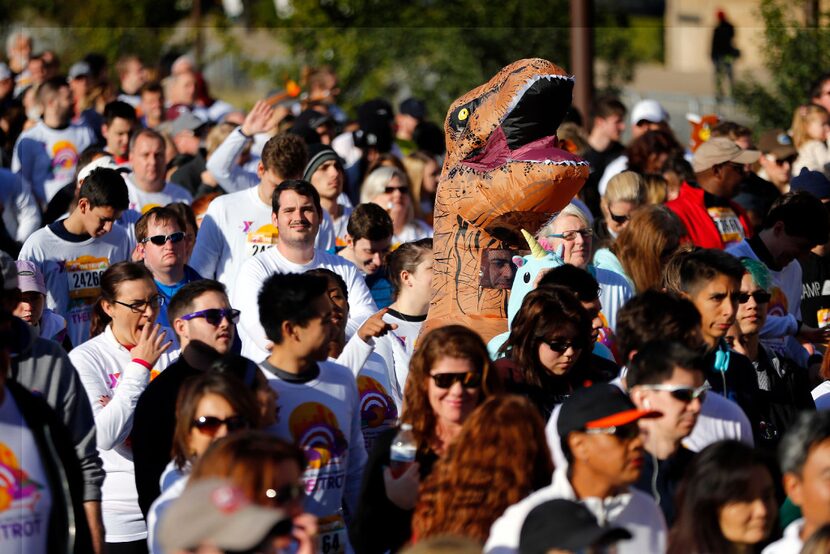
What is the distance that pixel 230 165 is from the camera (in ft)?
33.7

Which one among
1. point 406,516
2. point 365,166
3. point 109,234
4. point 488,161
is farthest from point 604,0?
point 406,516

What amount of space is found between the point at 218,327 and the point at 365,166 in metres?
6.06

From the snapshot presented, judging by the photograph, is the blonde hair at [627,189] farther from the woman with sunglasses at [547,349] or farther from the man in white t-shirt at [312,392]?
the man in white t-shirt at [312,392]

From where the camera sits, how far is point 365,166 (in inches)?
469

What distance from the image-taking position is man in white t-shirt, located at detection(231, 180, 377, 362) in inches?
293

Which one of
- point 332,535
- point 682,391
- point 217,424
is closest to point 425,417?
point 332,535

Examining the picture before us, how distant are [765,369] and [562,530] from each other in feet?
9.23

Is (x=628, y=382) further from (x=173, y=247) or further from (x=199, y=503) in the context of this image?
(x=173, y=247)

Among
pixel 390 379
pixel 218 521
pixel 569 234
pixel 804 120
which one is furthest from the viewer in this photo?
pixel 804 120

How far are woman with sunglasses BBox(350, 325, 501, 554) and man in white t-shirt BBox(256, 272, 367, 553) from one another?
29 cm

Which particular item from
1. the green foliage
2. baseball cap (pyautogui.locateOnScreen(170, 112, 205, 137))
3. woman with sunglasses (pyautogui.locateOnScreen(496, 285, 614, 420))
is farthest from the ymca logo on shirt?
the green foliage

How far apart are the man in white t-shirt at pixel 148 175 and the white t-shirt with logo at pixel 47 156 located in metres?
1.88

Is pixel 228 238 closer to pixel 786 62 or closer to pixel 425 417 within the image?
pixel 425 417

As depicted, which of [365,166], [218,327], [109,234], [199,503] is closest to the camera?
[199,503]
